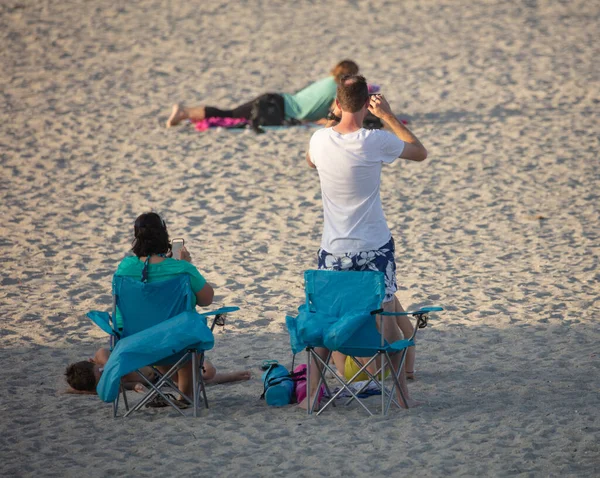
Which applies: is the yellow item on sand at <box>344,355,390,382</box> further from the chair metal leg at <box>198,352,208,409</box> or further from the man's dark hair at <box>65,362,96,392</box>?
the man's dark hair at <box>65,362,96,392</box>

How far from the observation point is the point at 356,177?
15.0 feet

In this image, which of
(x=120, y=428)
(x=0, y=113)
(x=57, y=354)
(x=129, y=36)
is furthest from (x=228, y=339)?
(x=129, y=36)

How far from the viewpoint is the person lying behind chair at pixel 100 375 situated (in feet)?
16.4

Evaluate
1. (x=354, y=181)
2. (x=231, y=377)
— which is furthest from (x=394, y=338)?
(x=231, y=377)

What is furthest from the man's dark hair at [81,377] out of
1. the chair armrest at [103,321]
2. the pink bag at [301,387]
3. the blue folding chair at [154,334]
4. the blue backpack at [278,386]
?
the pink bag at [301,387]

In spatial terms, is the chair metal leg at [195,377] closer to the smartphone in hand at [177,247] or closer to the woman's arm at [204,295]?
the woman's arm at [204,295]

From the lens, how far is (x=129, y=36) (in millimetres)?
13211

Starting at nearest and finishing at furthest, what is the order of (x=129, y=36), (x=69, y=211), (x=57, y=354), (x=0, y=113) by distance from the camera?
1. (x=57, y=354)
2. (x=69, y=211)
3. (x=0, y=113)
4. (x=129, y=36)

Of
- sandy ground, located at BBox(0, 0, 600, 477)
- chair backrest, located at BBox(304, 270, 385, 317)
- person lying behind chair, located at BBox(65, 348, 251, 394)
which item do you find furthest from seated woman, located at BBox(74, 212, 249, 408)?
sandy ground, located at BBox(0, 0, 600, 477)

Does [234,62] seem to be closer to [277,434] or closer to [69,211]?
[69,211]

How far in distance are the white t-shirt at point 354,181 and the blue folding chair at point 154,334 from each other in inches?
28.4

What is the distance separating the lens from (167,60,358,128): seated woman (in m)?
10.0

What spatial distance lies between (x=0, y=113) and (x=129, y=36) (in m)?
3.12

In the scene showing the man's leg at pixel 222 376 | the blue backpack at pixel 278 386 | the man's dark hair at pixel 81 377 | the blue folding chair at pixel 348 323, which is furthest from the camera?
the man's leg at pixel 222 376
